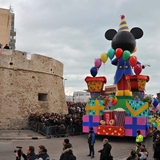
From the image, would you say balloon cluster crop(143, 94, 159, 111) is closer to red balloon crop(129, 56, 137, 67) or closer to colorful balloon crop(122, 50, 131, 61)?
red balloon crop(129, 56, 137, 67)

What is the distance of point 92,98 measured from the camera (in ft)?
46.3

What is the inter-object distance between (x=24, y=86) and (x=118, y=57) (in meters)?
8.16

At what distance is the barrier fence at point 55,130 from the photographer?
45.4 ft

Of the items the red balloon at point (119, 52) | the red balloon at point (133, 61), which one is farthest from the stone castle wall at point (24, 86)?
the red balloon at point (133, 61)

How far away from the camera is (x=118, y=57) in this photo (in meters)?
13.7

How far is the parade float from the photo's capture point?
496 inches

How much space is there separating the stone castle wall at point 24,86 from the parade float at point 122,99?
583cm

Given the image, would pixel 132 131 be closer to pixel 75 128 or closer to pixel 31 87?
pixel 75 128

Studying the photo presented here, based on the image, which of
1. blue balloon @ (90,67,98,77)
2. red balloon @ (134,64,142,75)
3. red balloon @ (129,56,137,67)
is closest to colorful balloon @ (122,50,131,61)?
red balloon @ (129,56,137,67)

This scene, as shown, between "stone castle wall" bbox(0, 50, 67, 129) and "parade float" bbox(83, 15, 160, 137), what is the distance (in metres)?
5.83

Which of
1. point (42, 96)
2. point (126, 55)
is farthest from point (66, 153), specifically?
point (42, 96)

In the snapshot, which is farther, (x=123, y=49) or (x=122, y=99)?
(x=123, y=49)

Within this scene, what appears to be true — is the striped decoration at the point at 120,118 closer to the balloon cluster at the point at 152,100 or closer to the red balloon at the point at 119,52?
the balloon cluster at the point at 152,100

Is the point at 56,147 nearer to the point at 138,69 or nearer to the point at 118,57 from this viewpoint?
the point at 138,69
